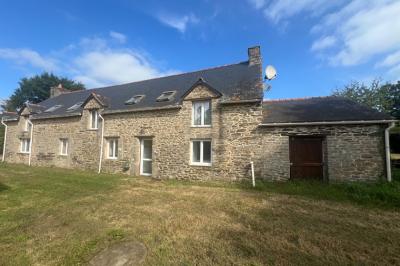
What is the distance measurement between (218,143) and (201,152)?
44.0 inches

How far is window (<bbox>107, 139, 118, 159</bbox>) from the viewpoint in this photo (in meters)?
14.8

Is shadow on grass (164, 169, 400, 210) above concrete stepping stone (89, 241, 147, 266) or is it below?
above

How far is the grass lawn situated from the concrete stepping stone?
0.16 m

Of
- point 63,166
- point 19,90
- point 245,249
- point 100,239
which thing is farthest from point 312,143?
point 19,90

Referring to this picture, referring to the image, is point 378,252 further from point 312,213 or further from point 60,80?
point 60,80

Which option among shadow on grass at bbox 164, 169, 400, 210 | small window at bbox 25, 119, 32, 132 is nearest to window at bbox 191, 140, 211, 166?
shadow on grass at bbox 164, 169, 400, 210

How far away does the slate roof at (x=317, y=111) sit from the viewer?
32.9ft

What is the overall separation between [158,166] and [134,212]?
264 inches

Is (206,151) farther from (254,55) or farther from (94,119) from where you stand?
(94,119)

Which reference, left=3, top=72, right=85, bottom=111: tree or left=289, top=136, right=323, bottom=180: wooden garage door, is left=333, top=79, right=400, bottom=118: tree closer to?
left=289, top=136, right=323, bottom=180: wooden garage door

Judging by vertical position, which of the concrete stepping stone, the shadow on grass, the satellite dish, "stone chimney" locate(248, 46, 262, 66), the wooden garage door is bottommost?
the concrete stepping stone

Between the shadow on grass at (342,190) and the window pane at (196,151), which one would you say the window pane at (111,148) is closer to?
the window pane at (196,151)

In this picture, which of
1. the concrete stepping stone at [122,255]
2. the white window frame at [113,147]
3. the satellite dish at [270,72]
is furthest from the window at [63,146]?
the concrete stepping stone at [122,255]

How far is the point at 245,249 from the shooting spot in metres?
4.31
